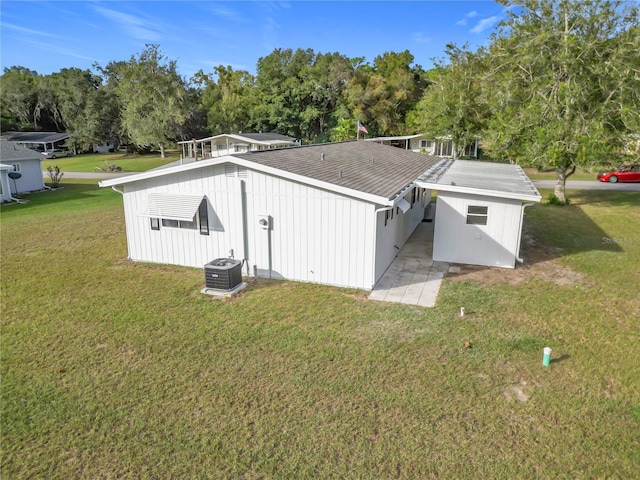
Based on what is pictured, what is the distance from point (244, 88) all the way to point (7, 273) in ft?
182

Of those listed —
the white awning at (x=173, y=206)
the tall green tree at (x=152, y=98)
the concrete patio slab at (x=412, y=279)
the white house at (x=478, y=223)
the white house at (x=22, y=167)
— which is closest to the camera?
the concrete patio slab at (x=412, y=279)

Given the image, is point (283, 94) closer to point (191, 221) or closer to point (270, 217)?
point (191, 221)

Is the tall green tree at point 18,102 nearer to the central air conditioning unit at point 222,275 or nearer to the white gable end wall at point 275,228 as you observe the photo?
the white gable end wall at point 275,228

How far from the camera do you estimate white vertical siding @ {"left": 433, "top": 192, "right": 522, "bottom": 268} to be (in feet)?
38.3

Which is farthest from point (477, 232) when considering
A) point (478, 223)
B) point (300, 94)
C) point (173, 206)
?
point (300, 94)

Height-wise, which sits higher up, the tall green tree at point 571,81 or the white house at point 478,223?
the tall green tree at point 571,81

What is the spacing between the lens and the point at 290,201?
10.3 metres

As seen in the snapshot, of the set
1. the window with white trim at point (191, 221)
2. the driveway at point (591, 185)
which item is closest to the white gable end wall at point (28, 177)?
the window with white trim at point (191, 221)

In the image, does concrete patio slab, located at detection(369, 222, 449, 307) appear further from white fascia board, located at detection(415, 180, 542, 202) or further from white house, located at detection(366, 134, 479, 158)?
white house, located at detection(366, 134, 479, 158)

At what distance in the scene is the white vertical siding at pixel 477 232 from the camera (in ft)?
38.3

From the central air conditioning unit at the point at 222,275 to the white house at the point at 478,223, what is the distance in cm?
597

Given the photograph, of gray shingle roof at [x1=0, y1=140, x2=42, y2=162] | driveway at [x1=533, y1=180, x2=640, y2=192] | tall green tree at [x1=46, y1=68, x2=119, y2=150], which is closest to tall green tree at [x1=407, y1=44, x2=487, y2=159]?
driveway at [x1=533, y1=180, x2=640, y2=192]

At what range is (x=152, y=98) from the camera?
47.8 metres

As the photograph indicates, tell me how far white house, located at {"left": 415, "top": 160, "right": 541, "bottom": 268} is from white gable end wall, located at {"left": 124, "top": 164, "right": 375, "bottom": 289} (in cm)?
344
